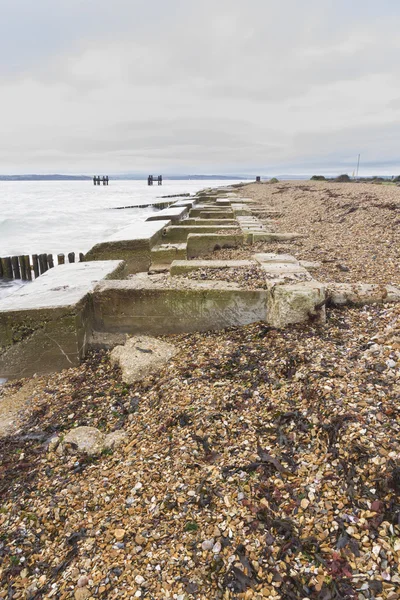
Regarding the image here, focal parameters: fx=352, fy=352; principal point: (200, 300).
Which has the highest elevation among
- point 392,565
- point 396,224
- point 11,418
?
point 396,224

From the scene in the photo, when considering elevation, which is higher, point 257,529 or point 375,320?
point 375,320

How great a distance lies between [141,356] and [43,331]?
109 cm

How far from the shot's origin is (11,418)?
126 inches

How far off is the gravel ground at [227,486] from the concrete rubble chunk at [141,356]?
195mm

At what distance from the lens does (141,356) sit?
356cm

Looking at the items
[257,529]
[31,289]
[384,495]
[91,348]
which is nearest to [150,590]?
[257,529]

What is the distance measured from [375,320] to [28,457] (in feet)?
10.7

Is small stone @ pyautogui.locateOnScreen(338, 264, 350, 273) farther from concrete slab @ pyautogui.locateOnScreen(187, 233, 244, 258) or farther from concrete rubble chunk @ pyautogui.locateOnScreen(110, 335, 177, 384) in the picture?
concrete rubble chunk @ pyautogui.locateOnScreen(110, 335, 177, 384)

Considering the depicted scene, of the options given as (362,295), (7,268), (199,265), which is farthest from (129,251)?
(7,268)

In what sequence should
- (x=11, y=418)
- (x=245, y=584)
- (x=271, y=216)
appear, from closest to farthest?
(x=245, y=584)
(x=11, y=418)
(x=271, y=216)

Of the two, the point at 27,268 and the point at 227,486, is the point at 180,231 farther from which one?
the point at 227,486

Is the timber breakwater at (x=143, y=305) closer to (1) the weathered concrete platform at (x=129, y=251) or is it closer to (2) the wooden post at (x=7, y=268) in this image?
(1) the weathered concrete platform at (x=129, y=251)

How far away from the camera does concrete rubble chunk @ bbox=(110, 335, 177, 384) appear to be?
3.41 meters

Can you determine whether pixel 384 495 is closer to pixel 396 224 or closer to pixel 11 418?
pixel 11 418
